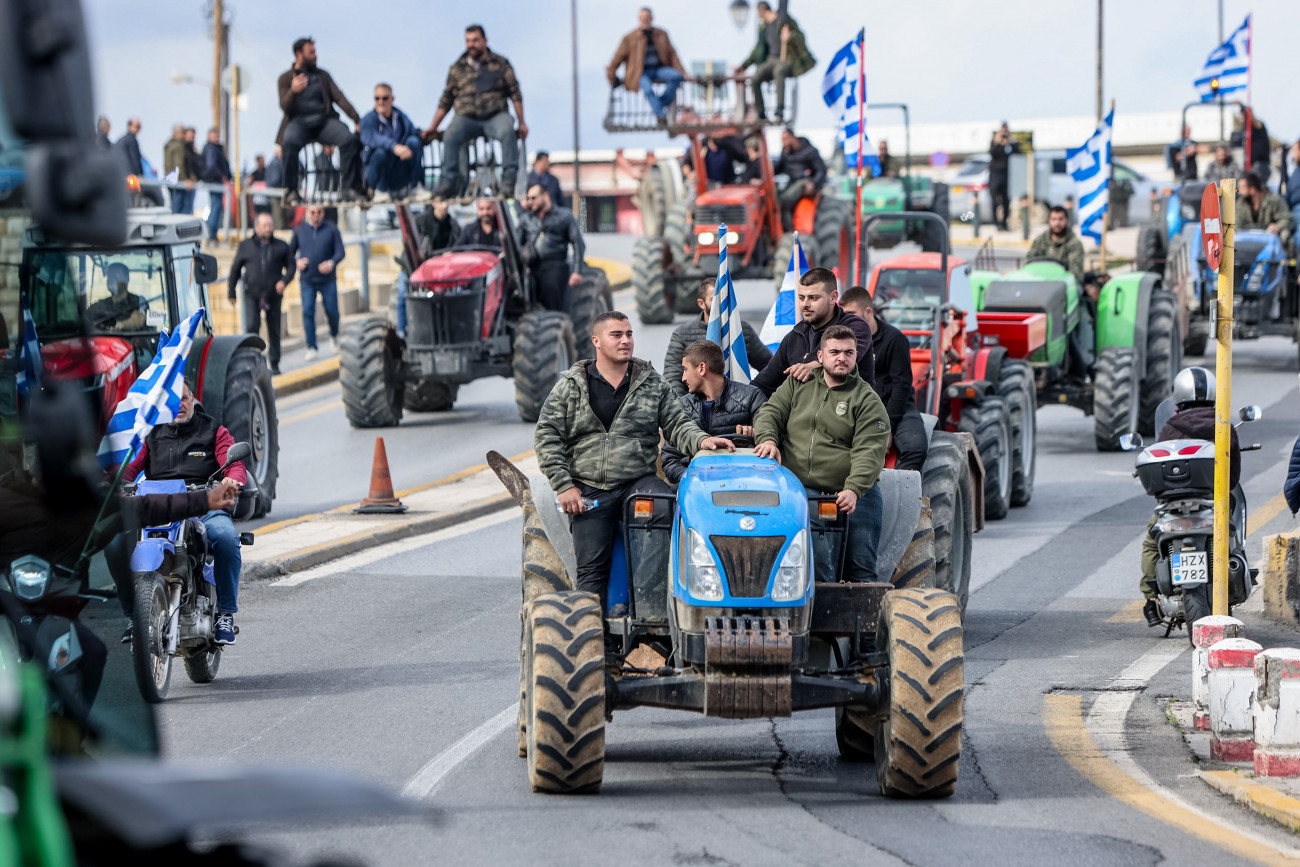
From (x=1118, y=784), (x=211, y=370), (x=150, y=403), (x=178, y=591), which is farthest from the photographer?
(x=211, y=370)

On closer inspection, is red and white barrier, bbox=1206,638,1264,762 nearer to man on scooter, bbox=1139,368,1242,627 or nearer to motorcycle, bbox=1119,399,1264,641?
motorcycle, bbox=1119,399,1264,641

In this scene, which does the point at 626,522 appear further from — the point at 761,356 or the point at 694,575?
the point at 761,356

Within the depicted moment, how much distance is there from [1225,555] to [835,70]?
45.5 feet

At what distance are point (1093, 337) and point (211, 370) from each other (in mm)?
9012

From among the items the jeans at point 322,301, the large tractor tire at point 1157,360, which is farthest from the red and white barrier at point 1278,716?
the jeans at point 322,301

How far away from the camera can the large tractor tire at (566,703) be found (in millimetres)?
7535

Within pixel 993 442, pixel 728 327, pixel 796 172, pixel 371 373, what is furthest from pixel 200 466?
pixel 796 172

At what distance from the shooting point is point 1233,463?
1095 cm

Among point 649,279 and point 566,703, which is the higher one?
point 649,279

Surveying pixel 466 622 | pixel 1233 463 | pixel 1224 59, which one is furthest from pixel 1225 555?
pixel 1224 59

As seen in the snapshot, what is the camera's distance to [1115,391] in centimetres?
1847

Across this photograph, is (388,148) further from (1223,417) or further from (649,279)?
(1223,417)

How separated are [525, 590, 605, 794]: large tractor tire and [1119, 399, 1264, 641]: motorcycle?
458cm

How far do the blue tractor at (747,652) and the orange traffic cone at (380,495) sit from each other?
780 centimetres
